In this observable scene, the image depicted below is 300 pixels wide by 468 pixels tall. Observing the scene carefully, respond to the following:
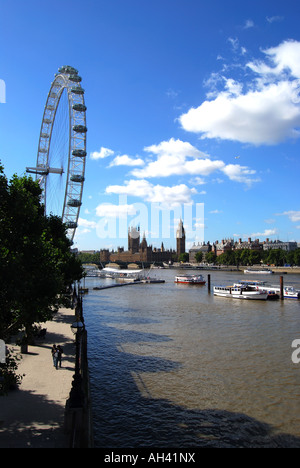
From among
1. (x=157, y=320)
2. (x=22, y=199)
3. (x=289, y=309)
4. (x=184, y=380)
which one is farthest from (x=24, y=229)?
(x=289, y=309)

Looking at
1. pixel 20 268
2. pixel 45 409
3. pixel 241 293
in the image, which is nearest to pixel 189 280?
pixel 241 293

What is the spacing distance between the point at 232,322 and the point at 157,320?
8780 millimetres

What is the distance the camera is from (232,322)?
41.4 metres

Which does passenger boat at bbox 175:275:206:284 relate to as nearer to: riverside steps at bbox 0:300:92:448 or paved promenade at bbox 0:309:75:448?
paved promenade at bbox 0:309:75:448

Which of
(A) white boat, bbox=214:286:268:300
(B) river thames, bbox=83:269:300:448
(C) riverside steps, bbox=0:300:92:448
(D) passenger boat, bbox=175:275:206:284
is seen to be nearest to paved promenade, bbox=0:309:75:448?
(C) riverside steps, bbox=0:300:92:448

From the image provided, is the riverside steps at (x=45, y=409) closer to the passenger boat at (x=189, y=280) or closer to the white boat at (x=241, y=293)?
the white boat at (x=241, y=293)

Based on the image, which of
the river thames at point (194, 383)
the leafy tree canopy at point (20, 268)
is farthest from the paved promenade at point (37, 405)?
the leafy tree canopy at point (20, 268)

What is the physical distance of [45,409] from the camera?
48.6 feet

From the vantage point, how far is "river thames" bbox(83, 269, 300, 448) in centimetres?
1569

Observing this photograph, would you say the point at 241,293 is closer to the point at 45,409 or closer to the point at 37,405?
the point at 37,405

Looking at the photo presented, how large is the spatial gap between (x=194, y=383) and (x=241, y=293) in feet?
153

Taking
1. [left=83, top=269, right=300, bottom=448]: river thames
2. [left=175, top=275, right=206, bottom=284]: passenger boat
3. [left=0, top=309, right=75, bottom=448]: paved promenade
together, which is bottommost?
[left=175, top=275, right=206, bottom=284]: passenger boat

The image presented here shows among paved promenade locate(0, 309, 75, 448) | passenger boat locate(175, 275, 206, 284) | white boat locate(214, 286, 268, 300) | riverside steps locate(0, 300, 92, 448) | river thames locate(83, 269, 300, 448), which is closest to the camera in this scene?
riverside steps locate(0, 300, 92, 448)

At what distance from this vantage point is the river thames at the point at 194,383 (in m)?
15.7
